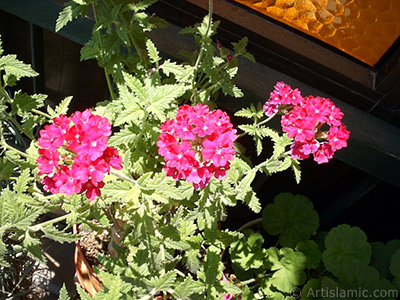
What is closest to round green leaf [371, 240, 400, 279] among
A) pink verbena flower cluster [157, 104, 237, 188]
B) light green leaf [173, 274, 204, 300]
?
light green leaf [173, 274, 204, 300]

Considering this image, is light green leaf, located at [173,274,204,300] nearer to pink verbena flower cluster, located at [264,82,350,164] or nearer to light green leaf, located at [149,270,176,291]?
light green leaf, located at [149,270,176,291]

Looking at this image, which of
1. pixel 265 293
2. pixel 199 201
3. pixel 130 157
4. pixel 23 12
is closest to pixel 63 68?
pixel 23 12

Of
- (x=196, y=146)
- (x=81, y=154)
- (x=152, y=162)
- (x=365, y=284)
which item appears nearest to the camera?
(x=81, y=154)

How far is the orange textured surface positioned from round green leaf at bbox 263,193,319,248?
51 centimetres

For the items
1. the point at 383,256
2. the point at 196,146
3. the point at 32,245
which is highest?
the point at 196,146

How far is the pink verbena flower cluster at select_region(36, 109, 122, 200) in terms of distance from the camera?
85 cm

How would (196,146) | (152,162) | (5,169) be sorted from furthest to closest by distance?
(152,162) → (5,169) → (196,146)

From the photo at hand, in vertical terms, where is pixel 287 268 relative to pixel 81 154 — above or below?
below

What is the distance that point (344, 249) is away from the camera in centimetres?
147

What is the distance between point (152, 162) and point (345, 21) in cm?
75

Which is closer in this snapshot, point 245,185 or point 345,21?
point 245,185

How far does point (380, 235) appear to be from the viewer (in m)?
1.93

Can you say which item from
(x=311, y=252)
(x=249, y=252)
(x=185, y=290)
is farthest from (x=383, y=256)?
(x=185, y=290)

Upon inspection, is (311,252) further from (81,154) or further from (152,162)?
(81,154)
